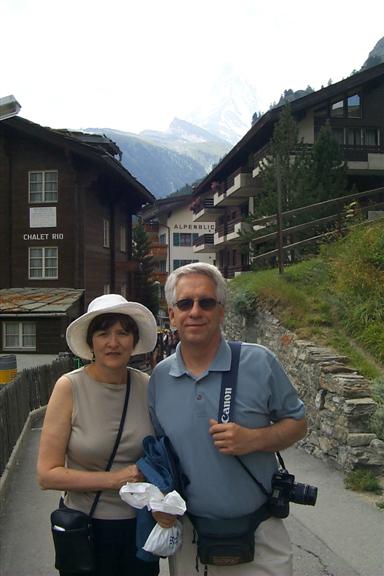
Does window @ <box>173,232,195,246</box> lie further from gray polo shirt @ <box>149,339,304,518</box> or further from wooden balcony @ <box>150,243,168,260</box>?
gray polo shirt @ <box>149,339,304,518</box>

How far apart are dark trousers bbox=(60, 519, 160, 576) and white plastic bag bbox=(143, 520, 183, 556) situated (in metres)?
0.30

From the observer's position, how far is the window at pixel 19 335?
23.5 m

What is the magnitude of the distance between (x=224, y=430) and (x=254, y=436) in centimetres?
15

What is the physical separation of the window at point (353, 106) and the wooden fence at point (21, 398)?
21.1 m

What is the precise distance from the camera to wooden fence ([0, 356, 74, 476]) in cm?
723

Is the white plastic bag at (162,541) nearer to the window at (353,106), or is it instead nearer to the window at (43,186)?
the window at (43,186)

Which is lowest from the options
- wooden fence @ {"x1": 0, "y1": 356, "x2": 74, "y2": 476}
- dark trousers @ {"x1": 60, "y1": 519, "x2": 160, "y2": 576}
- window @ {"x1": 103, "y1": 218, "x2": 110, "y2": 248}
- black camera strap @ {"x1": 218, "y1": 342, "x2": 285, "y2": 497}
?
wooden fence @ {"x1": 0, "y1": 356, "x2": 74, "y2": 476}

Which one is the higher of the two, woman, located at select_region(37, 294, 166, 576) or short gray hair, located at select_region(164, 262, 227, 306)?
short gray hair, located at select_region(164, 262, 227, 306)

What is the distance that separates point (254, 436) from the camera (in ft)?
8.39

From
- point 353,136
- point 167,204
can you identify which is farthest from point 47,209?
point 167,204

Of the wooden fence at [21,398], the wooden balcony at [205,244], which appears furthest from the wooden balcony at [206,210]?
the wooden fence at [21,398]

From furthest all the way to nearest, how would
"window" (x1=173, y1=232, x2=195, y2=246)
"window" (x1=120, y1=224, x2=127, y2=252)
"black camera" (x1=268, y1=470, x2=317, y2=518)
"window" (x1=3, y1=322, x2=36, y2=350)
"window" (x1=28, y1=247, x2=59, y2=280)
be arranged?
"window" (x1=173, y1=232, x2=195, y2=246) < "window" (x1=120, y1=224, x2=127, y2=252) < "window" (x1=28, y1=247, x2=59, y2=280) < "window" (x1=3, y1=322, x2=36, y2=350) < "black camera" (x1=268, y1=470, x2=317, y2=518)

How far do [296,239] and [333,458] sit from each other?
33.8 feet

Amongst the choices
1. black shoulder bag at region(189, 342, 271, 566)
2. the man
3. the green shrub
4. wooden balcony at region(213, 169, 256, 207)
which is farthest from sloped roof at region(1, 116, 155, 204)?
black shoulder bag at region(189, 342, 271, 566)
